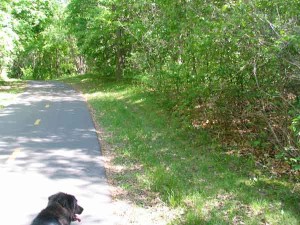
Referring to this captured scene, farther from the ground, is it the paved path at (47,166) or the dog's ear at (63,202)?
the dog's ear at (63,202)

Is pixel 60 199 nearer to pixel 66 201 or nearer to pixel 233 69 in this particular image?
pixel 66 201

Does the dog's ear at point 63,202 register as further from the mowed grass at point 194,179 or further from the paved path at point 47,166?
the mowed grass at point 194,179

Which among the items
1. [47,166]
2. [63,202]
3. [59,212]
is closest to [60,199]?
[63,202]

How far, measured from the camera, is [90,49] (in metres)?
28.7

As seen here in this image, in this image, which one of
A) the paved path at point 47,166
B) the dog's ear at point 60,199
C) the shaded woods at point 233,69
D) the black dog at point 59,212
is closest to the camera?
the black dog at point 59,212

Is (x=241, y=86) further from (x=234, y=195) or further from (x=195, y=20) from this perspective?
(x=234, y=195)

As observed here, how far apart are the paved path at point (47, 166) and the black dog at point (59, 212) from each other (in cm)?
59

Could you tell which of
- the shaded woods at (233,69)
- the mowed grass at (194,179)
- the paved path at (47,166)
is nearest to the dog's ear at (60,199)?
the paved path at (47,166)

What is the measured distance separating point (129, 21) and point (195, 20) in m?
12.9

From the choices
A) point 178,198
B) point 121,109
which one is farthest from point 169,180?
point 121,109

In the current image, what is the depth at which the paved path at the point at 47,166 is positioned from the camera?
623cm

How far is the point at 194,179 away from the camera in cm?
764

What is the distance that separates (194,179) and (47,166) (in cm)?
325

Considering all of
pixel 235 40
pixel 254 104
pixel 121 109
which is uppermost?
pixel 235 40
